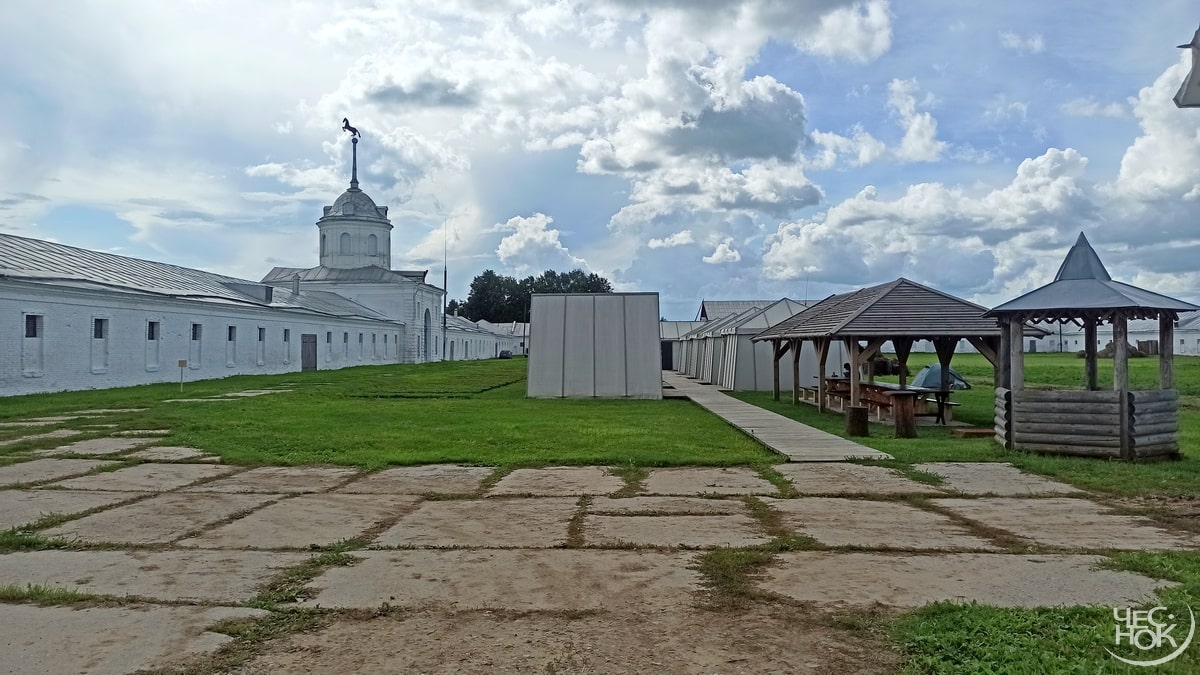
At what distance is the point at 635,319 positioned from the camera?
25.5 meters

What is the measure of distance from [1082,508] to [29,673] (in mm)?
8439

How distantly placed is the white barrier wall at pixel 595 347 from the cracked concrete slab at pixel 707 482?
564 inches

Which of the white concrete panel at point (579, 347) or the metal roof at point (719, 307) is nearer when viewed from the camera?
the white concrete panel at point (579, 347)

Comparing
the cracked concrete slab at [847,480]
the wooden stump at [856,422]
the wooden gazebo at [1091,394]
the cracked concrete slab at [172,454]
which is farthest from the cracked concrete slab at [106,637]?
the wooden stump at [856,422]

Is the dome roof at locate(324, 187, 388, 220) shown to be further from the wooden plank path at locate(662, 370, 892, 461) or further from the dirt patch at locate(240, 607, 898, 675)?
the dirt patch at locate(240, 607, 898, 675)

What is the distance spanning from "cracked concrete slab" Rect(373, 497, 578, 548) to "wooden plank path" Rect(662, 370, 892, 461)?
4.63m

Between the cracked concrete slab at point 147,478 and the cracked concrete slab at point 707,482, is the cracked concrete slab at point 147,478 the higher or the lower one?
the higher one

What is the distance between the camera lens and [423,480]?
1020 cm

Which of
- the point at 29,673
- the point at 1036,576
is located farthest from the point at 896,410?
the point at 29,673

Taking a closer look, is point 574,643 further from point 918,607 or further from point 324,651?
point 918,607

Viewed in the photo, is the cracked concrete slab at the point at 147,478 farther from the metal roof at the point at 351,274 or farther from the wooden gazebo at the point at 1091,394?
the metal roof at the point at 351,274
